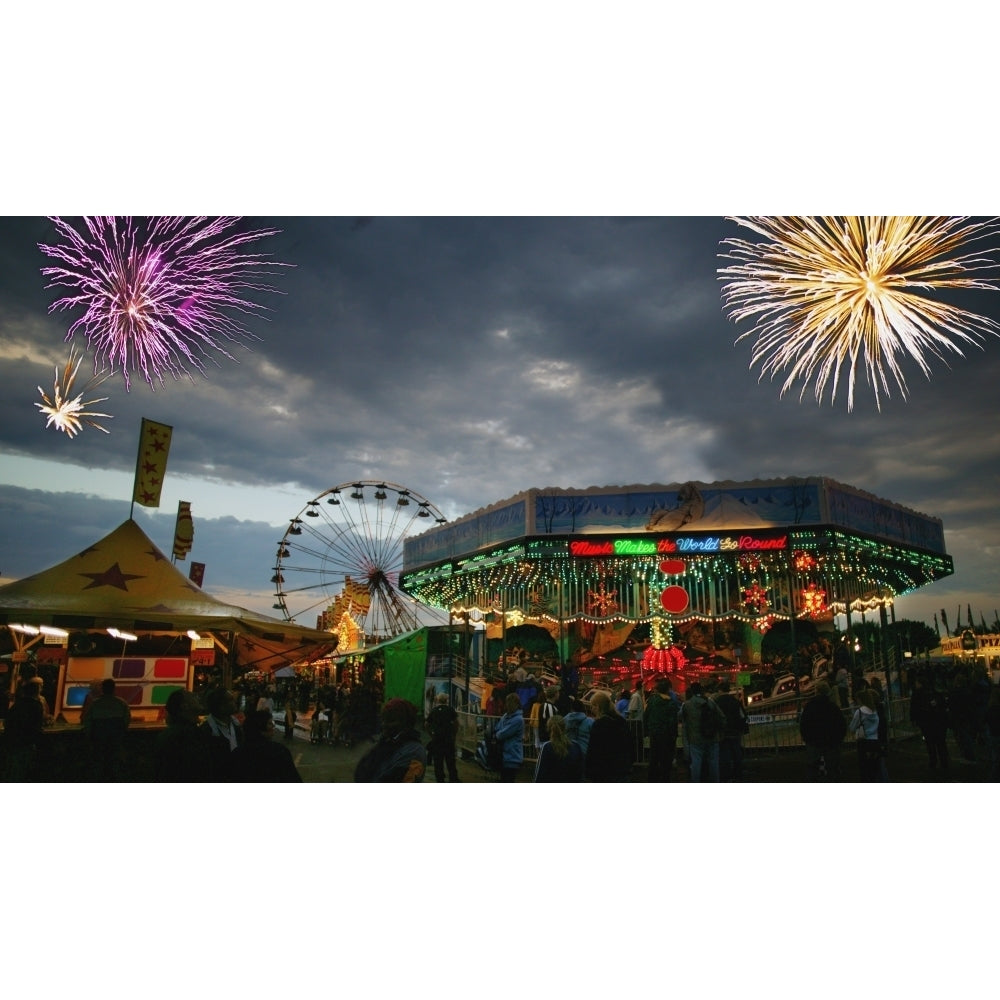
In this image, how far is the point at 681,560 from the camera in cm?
1797

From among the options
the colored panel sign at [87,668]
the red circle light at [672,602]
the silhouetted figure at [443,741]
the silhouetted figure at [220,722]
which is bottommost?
the silhouetted figure at [443,741]

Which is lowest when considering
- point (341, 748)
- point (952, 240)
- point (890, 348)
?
point (341, 748)

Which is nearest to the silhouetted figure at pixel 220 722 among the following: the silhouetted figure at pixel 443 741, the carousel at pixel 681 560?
the silhouetted figure at pixel 443 741

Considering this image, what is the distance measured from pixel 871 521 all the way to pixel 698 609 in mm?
4599

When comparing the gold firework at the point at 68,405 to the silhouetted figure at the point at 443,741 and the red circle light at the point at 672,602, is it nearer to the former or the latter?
the silhouetted figure at the point at 443,741

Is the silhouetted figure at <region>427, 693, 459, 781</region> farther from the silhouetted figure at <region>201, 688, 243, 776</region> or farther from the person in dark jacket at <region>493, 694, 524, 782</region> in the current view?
the silhouetted figure at <region>201, 688, 243, 776</region>

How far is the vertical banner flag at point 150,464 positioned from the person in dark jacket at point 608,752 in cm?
883

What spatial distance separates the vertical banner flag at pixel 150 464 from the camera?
39.5ft

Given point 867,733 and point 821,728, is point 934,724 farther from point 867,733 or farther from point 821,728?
point 821,728

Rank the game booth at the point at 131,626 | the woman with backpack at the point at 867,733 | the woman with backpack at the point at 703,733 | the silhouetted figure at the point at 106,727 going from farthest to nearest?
the game booth at the point at 131,626
the woman with backpack at the point at 703,733
the woman with backpack at the point at 867,733
the silhouetted figure at the point at 106,727

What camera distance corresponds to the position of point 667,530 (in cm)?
1678

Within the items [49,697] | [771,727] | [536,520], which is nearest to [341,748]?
[49,697]

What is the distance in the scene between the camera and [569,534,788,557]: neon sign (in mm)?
16453
